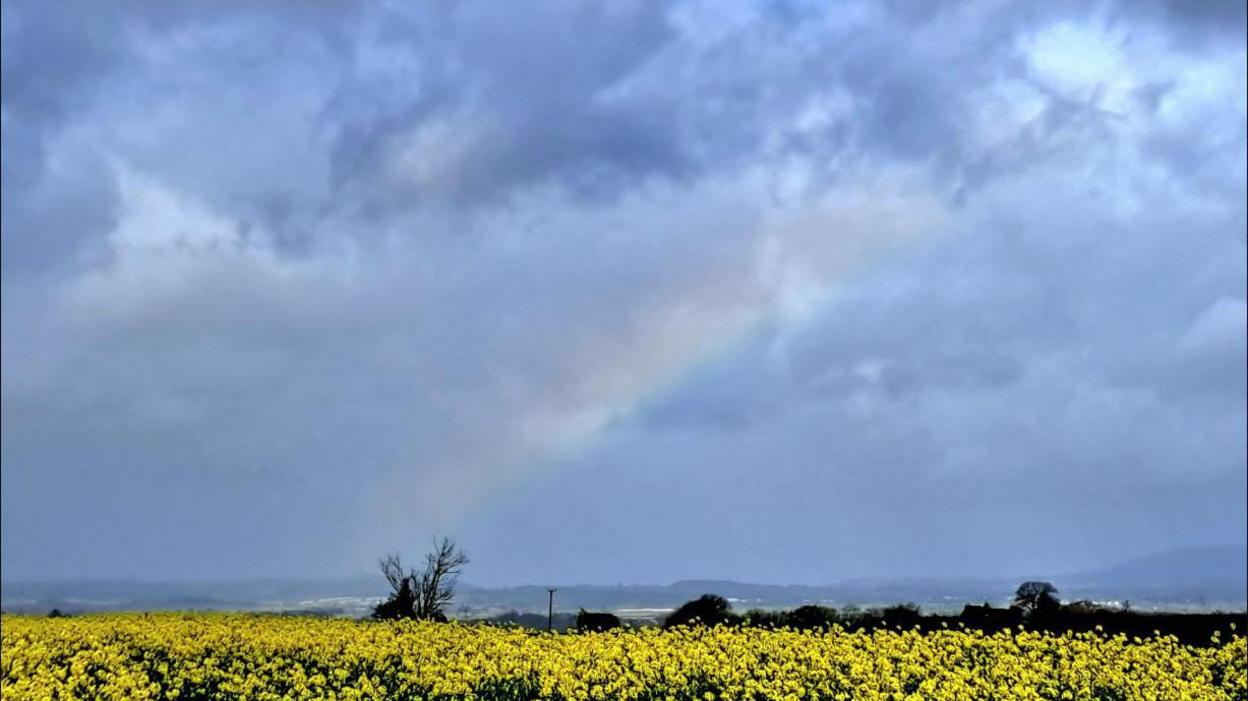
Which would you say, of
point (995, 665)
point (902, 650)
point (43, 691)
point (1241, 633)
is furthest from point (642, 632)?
point (1241, 633)

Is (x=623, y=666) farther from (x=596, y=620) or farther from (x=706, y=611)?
(x=706, y=611)

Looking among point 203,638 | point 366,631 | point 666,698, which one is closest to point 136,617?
point 203,638

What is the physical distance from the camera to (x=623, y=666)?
799 inches

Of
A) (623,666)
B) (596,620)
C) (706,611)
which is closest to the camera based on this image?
(623,666)

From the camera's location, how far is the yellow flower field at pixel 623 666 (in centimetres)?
1923

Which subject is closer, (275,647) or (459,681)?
(459,681)

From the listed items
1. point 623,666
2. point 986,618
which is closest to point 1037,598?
point 986,618

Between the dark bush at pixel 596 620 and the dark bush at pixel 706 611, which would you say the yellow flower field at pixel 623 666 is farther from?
the dark bush at pixel 706 611

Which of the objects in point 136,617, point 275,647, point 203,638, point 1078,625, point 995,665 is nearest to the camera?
point 995,665

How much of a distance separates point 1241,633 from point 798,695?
14831mm

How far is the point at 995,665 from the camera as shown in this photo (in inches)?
838

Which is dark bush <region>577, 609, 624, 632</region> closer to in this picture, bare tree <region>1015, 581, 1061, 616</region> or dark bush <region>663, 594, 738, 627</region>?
dark bush <region>663, 594, 738, 627</region>

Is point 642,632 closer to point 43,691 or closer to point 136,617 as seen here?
point 43,691

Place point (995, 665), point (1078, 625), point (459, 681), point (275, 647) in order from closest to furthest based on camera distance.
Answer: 1. point (459, 681)
2. point (995, 665)
3. point (275, 647)
4. point (1078, 625)
